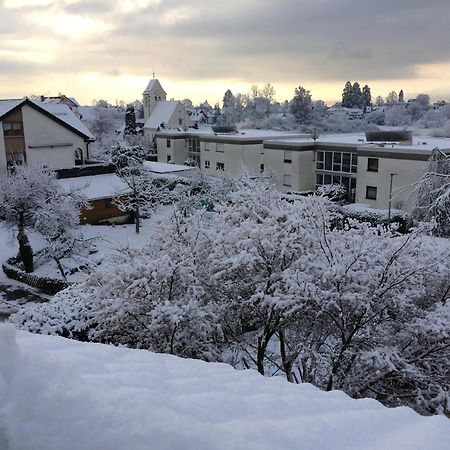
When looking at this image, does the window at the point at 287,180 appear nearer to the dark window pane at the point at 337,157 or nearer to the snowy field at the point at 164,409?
the dark window pane at the point at 337,157

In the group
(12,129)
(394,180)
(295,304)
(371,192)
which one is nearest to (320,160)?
(371,192)

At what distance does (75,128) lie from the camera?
3794 centimetres

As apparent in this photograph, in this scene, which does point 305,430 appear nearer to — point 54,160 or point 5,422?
point 5,422

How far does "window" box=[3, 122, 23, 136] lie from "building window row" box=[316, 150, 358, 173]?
2280cm

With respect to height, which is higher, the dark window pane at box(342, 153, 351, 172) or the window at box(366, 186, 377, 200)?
the dark window pane at box(342, 153, 351, 172)

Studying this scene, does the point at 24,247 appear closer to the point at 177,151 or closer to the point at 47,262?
the point at 47,262

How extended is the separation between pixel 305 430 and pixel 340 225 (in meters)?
13.7

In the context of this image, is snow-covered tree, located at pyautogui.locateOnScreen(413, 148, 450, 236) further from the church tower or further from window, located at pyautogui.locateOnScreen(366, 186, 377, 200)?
the church tower

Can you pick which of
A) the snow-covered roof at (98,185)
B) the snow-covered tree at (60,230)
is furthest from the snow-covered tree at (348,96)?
the snow-covered tree at (60,230)

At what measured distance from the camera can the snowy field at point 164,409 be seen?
203 centimetres

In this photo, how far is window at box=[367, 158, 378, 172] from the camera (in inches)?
1307

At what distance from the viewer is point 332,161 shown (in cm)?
3759

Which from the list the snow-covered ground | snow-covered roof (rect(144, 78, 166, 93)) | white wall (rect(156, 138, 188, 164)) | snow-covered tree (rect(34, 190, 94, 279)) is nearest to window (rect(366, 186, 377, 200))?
the snow-covered ground

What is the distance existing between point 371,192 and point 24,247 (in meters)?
23.0
